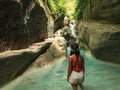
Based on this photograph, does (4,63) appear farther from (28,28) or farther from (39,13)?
(39,13)

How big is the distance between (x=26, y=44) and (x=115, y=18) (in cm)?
538

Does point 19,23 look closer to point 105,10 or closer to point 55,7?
point 105,10

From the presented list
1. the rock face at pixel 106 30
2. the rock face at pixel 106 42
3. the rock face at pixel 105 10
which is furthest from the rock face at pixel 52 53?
the rock face at pixel 105 10

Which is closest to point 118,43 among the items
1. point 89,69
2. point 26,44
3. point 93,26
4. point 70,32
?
point 89,69

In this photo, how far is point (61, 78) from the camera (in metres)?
12.6

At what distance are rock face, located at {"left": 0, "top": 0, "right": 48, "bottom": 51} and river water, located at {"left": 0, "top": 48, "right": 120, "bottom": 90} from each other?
176 cm

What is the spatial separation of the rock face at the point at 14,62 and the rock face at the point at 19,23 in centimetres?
77

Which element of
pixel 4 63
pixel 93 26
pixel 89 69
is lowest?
pixel 89 69

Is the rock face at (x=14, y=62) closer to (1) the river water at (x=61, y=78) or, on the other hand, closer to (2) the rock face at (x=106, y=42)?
(1) the river water at (x=61, y=78)

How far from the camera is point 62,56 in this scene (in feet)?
63.3

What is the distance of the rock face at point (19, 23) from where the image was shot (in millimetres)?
12461

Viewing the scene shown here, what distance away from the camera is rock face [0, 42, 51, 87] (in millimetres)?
11094

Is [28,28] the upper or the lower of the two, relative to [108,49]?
upper

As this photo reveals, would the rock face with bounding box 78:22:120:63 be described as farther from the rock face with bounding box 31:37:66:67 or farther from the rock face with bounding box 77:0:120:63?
the rock face with bounding box 31:37:66:67
